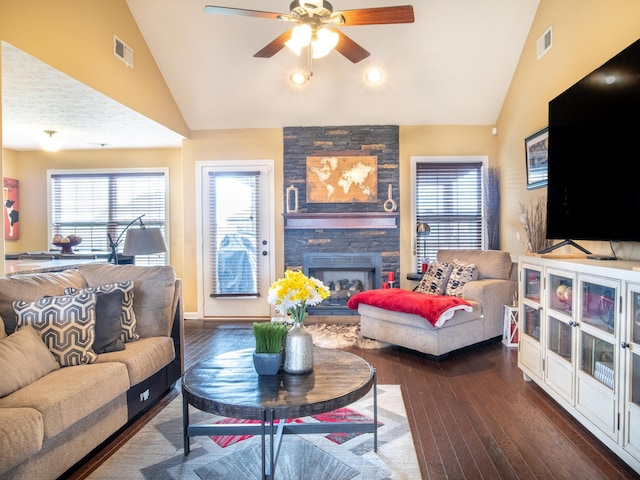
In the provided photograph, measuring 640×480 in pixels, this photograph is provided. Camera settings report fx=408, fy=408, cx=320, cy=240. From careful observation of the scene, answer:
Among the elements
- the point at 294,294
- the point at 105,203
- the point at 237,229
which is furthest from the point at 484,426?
the point at 105,203

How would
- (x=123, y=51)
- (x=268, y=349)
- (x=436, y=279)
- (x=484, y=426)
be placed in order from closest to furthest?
(x=268, y=349)
(x=484, y=426)
(x=123, y=51)
(x=436, y=279)

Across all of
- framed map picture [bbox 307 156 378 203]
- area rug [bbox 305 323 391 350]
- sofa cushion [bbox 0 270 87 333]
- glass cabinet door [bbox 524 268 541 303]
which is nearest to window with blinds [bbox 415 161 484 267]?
framed map picture [bbox 307 156 378 203]

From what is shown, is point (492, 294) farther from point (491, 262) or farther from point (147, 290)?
point (147, 290)

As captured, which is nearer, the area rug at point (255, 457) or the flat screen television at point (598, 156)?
the area rug at point (255, 457)

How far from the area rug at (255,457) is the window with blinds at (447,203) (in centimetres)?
337

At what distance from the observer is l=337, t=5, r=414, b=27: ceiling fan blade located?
2685 millimetres

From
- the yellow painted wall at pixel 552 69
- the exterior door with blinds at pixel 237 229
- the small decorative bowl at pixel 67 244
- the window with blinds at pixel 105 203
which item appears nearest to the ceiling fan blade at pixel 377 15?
the yellow painted wall at pixel 552 69

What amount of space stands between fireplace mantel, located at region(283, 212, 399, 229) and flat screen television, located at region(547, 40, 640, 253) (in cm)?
232

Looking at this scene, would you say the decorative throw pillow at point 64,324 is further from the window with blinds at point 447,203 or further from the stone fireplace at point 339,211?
the window with blinds at point 447,203

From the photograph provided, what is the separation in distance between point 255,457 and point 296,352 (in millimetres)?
596

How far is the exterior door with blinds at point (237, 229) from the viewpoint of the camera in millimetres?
5602

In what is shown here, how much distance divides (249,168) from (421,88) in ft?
8.06

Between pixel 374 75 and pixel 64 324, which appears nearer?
pixel 64 324

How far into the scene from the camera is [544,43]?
3986 millimetres
